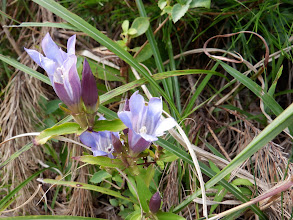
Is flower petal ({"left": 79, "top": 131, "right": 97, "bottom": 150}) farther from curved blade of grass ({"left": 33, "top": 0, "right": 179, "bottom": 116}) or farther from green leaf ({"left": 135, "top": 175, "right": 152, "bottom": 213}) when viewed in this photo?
curved blade of grass ({"left": 33, "top": 0, "right": 179, "bottom": 116})

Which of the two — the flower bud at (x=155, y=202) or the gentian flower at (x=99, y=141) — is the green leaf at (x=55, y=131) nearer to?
the gentian flower at (x=99, y=141)

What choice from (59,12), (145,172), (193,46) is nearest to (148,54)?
(193,46)

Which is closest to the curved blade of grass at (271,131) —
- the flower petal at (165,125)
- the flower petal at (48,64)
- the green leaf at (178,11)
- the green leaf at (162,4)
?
the flower petal at (165,125)

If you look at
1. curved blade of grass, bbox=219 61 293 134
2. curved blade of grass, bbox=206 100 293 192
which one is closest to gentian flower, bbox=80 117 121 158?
curved blade of grass, bbox=206 100 293 192

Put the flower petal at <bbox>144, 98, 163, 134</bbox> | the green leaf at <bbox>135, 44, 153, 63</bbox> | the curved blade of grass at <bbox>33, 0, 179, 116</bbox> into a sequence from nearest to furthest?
the flower petal at <bbox>144, 98, 163, 134</bbox> < the curved blade of grass at <bbox>33, 0, 179, 116</bbox> < the green leaf at <bbox>135, 44, 153, 63</bbox>

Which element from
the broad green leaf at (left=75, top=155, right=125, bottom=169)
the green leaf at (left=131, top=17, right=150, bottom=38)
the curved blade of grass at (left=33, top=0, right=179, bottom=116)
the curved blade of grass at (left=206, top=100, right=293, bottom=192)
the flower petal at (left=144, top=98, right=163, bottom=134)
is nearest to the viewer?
the curved blade of grass at (left=206, top=100, right=293, bottom=192)

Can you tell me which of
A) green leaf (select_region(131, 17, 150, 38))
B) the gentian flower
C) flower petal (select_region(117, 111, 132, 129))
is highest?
green leaf (select_region(131, 17, 150, 38))

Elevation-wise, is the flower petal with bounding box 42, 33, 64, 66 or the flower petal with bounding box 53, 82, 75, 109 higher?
the flower petal with bounding box 42, 33, 64, 66
